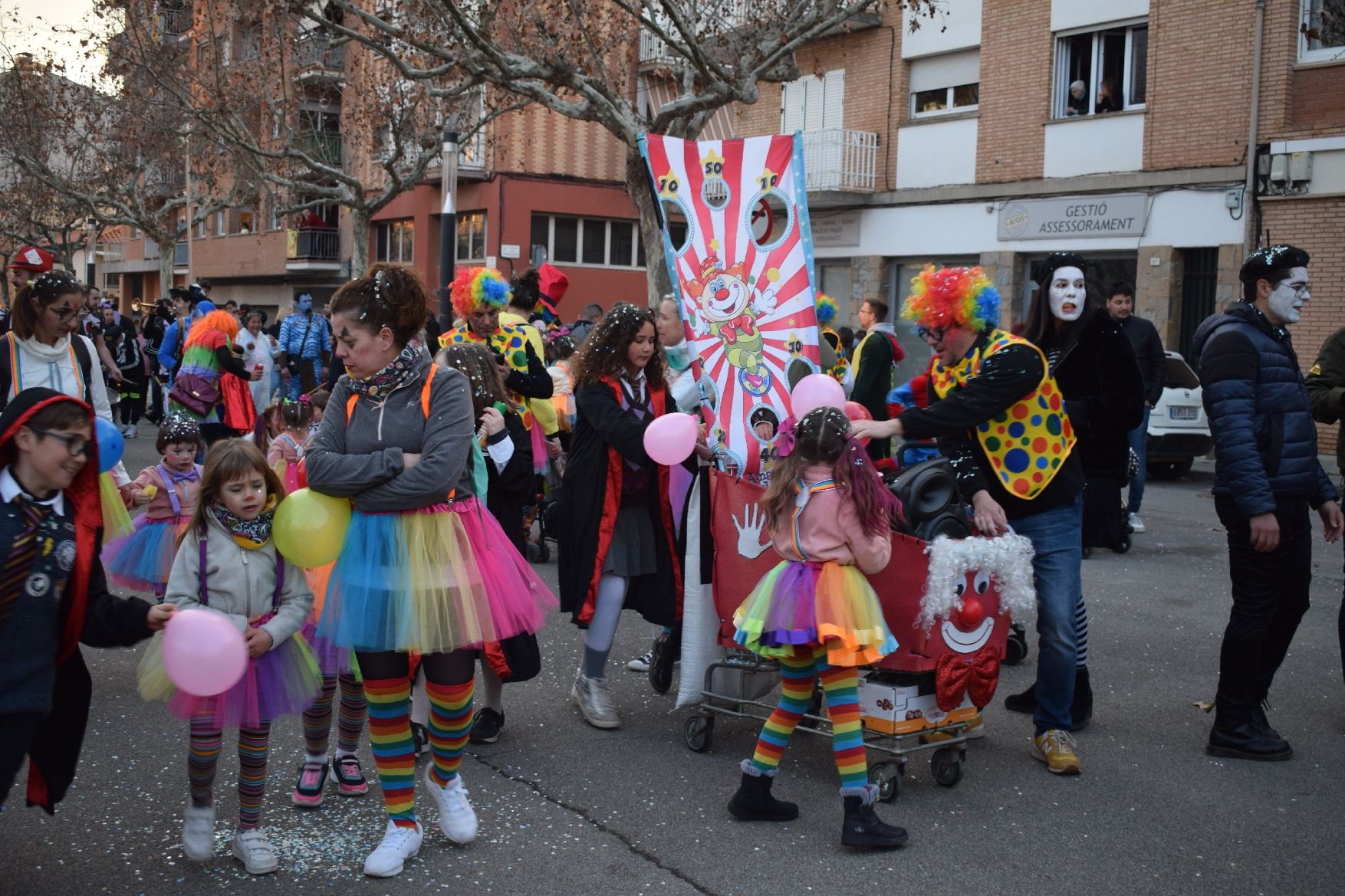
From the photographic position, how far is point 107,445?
3.78 m

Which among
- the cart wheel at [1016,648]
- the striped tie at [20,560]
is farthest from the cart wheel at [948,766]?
the striped tie at [20,560]

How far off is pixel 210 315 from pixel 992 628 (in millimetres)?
7540

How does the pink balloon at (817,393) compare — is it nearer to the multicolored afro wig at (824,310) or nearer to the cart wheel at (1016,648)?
the cart wheel at (1016,648)

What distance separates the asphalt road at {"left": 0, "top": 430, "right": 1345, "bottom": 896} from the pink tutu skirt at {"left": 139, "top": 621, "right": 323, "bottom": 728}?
1.63ft

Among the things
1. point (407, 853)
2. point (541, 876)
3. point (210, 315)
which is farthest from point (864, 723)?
point (210, 315)

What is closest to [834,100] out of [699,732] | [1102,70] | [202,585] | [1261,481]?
[1102,70]

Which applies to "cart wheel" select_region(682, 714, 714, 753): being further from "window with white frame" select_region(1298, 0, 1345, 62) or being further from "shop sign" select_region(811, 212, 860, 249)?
"shop sign" select_region(811, 212, 860, 249)

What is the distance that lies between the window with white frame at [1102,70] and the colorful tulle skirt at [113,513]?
19.1 meters

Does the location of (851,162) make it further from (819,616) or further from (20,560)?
(20,560)

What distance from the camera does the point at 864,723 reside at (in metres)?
4.89

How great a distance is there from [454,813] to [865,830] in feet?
4.37

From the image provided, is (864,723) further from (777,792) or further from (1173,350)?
(1173,350)

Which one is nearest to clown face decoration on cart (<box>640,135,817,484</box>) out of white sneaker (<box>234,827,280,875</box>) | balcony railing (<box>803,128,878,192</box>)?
white sneaker (<box>234,827,280,875</box>)

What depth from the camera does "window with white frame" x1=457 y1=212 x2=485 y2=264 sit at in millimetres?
34656
